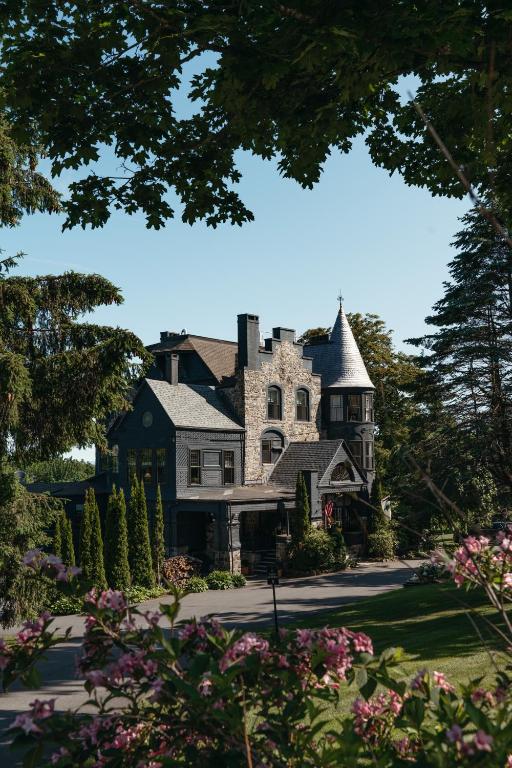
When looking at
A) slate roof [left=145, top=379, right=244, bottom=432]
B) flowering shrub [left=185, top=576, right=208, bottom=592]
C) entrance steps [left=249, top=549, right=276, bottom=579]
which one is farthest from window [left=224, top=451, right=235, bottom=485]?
flowering shrub [left=185, top=576, right=208, bottom=592]

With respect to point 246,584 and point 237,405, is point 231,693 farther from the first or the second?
point 237,405

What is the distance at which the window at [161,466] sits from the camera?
3450cm

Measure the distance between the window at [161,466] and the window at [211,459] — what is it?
1.98 meters

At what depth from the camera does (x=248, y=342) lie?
123ft

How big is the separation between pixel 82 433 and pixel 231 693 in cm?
1417

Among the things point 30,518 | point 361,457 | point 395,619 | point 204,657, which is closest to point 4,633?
point 30,518

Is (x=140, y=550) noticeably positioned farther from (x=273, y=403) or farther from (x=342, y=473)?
(x=342, y=473)

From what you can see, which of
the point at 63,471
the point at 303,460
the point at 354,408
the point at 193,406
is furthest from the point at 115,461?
the point at 63,471

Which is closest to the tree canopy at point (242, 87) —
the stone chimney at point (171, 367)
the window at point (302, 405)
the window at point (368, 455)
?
the stone chimney at point (171, 367)

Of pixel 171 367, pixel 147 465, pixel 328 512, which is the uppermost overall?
pixel 171 367

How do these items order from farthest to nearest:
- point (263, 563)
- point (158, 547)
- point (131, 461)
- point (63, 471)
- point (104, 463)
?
point (63, 471) → point (104, 463) → point (131, 461) → point (263, 563) → point (158, 547)

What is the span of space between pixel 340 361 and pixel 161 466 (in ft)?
44.9

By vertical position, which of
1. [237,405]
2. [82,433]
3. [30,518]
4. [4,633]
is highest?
[237,405]

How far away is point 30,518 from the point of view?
691 inches
